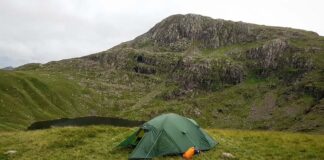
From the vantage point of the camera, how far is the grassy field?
84.0 ft

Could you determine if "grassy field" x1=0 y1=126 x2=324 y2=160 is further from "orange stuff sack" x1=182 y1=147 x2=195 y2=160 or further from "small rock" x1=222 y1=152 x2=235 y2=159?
"orange stuff sack" x1=182 y1=147 x2=195 y2=160

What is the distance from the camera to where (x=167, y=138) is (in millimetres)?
25656

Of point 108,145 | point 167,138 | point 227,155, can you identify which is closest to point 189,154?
point 167,138

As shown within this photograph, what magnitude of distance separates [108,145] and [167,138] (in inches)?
217

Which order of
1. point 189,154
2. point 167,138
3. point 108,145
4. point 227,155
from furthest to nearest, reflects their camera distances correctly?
point 108,145 < point 167,138 < point 227,155 < point 189,154

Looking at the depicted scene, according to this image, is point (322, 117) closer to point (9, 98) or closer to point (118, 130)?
point (9, 98)

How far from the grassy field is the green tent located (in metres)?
0.78

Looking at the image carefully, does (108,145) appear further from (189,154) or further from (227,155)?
(227,155)

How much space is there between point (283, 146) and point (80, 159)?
15.9m

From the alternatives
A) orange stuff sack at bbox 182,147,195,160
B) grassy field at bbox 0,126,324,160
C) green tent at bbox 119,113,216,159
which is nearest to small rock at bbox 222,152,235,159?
grassy field at bbox 0,126,324,160

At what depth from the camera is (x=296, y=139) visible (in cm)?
3084

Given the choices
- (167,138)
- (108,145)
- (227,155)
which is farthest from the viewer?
(108,145)

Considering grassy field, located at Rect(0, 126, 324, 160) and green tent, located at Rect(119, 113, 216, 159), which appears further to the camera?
grassy field, located at Rect(0, 126, 324, 160)

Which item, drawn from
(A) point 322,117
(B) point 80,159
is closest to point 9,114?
(B) point 80,159
